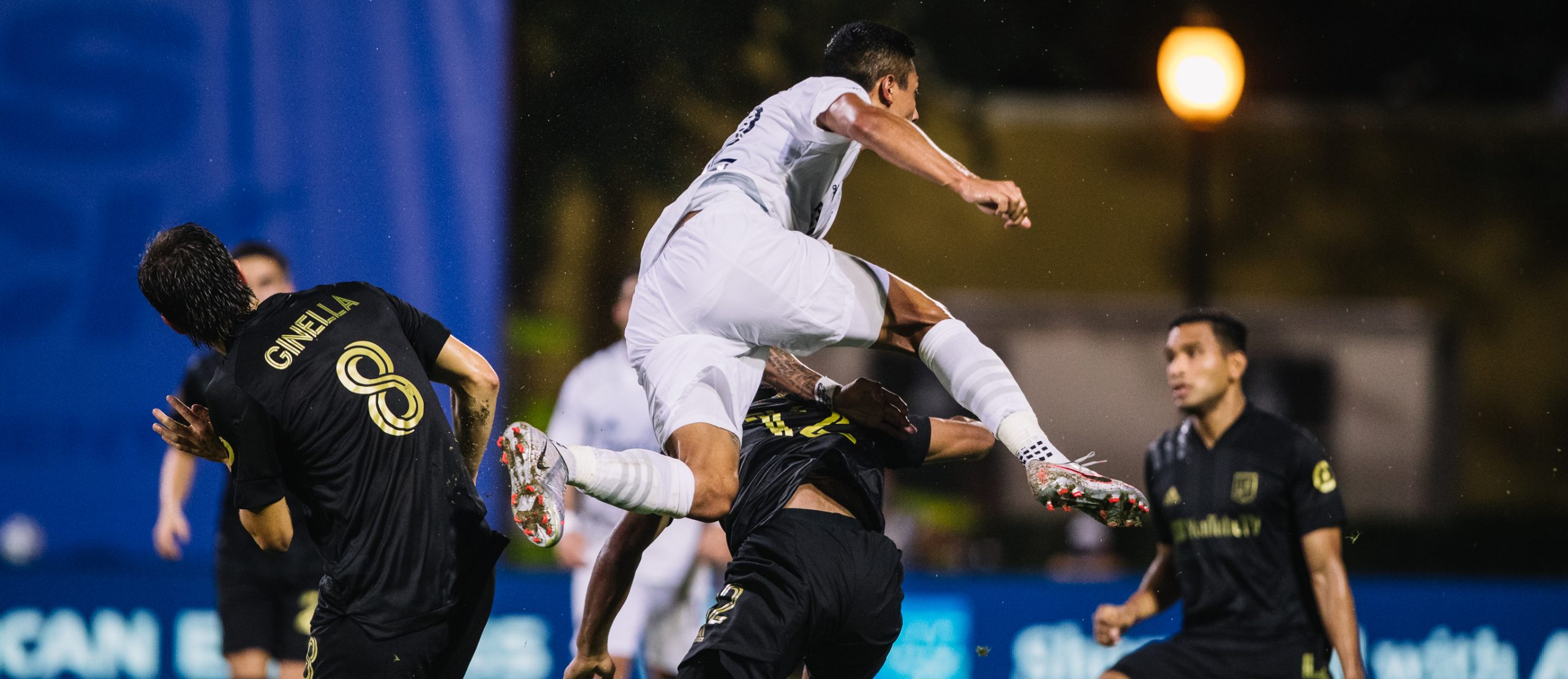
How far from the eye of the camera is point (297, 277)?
7809 mm

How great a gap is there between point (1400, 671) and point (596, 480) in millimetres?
5723

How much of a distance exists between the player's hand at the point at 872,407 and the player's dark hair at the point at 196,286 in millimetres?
1890

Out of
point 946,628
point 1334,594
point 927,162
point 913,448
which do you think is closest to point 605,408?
point 946,628

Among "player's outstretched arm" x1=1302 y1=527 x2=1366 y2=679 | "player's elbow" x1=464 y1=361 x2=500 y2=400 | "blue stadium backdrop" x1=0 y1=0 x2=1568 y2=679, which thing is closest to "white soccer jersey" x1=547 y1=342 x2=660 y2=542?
"blue stadium backdrop" x1=0 y1=0 x2=1568 y2=679

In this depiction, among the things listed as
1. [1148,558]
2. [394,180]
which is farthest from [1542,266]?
[394,180]

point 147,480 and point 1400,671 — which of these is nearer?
point 1400,671

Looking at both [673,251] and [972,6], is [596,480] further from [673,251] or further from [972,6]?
[972,6]

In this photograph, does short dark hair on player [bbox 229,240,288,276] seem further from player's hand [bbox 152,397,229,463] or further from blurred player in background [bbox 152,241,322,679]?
player's hand [bbox 152,397,229,463]

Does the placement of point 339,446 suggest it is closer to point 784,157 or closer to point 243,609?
point 784,157

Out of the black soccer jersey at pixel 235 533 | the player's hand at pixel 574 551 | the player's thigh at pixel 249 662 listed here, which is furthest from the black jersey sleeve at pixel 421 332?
the player's hand at pixel 574 551

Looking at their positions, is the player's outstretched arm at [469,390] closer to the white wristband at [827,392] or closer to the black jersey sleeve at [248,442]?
the black jersey sleeve at [248,442]

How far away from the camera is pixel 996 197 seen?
4.31 meters

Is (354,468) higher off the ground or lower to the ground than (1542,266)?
lower

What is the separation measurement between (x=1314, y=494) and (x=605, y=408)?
3.26 meters
